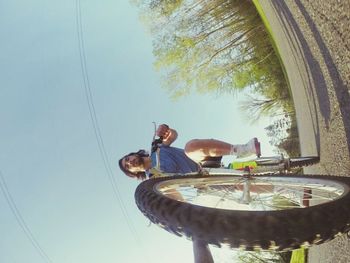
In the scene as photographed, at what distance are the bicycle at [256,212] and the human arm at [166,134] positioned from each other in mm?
1231

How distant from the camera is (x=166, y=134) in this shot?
4422 millimetres

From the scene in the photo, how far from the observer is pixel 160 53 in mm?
14336

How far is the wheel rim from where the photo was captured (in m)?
2.87

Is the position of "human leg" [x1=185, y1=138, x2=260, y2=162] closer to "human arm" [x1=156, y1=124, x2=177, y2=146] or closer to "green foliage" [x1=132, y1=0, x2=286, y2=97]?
"human arm" [x1=156, y1=124, x2=177, y2=146]

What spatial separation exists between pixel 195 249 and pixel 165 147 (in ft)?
8.41

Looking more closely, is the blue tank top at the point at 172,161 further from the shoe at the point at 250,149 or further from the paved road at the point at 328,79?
the paved road at the point at 328,79

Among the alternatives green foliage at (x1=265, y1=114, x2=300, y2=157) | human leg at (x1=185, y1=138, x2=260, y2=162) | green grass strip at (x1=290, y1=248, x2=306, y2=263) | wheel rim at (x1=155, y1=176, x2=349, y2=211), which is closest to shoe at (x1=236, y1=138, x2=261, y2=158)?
human leg at (x1=185, y1=138, x2=260, y2=162)

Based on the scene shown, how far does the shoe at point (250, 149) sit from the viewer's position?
372 centimetres

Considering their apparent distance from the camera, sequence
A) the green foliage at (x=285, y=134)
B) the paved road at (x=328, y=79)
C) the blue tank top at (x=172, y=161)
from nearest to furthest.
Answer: the paved road at (x=328, y=79)
the blue tank top at (x=172, y=161)
the green foliage at (x=285, y=134)

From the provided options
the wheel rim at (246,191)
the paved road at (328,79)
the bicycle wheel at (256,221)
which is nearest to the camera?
the bicycle wheel at (256,221)

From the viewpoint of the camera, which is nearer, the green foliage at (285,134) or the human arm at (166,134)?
the human arm at (166,134)

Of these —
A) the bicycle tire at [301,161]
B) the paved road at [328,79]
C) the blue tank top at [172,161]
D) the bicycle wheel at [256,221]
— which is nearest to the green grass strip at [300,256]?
the paved road at [328,79]

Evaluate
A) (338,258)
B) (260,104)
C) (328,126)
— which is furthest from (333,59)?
(260,104)

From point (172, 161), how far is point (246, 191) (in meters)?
1.31
